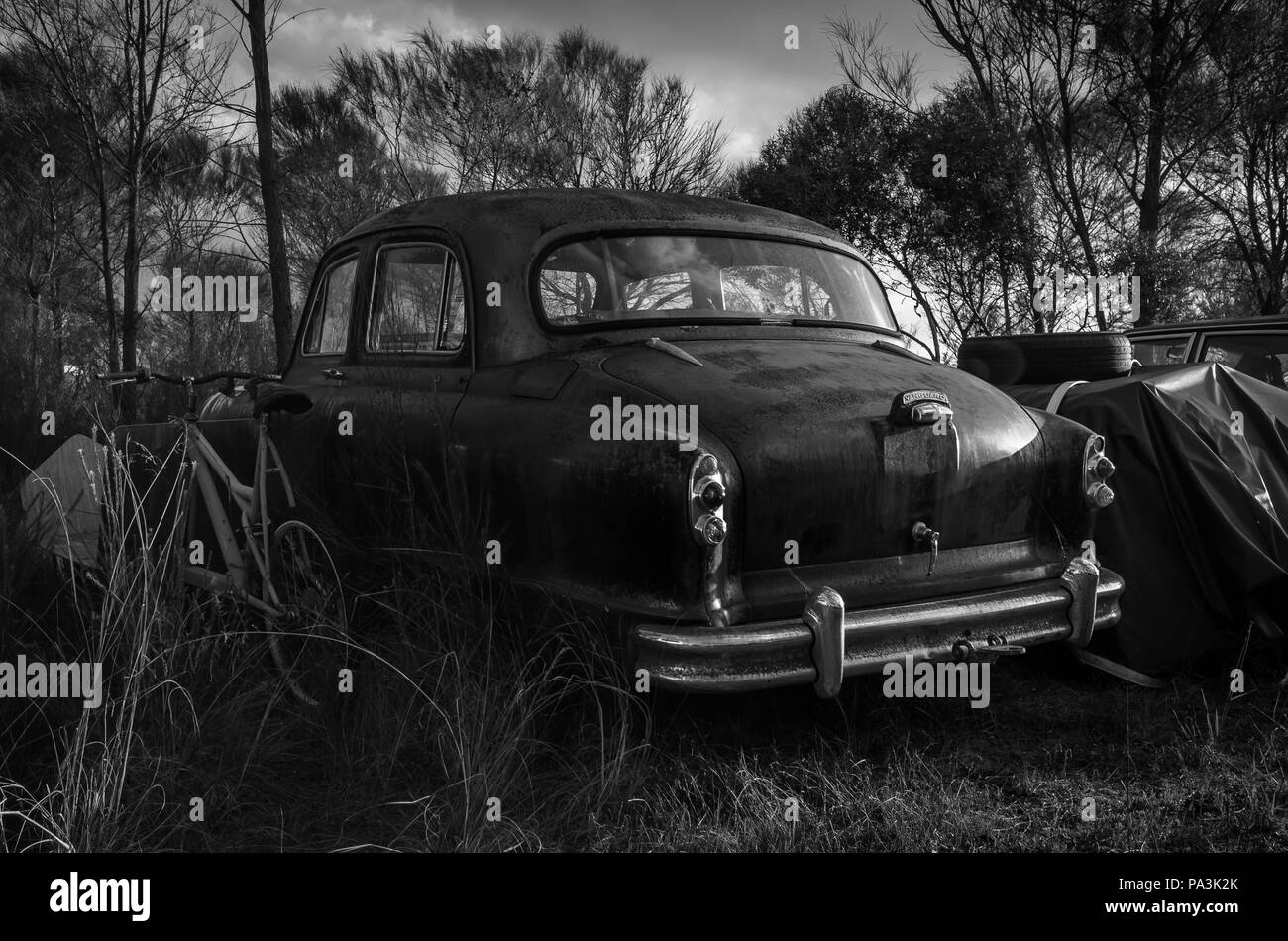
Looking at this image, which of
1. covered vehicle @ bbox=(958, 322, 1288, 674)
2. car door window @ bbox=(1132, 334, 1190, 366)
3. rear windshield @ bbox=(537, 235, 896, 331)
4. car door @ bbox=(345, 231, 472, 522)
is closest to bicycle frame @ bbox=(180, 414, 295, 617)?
car door @ bbox=(345, 231, 472, 522)

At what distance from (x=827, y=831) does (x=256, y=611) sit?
2.45 meters

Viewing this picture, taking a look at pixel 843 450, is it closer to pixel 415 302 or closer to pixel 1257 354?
pixel 415 302

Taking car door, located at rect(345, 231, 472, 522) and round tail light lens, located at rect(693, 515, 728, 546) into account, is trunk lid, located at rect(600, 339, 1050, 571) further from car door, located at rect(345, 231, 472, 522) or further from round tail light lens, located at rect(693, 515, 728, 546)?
car door, located at rect(345, 231, 472, 522)

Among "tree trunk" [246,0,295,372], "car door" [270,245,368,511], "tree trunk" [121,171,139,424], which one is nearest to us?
"car door" [270,245,368,511]

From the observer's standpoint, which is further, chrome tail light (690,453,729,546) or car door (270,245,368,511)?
car door (270,245,368,511)

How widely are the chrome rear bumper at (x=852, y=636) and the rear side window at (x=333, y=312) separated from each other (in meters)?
2.32

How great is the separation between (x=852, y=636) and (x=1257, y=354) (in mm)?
5790

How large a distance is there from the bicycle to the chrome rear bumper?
51.8 inches

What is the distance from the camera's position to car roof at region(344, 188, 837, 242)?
4.20m

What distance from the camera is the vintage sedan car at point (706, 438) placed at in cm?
327

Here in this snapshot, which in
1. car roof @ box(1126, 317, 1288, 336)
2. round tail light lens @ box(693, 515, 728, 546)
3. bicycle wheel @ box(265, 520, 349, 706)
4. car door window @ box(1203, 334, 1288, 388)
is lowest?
bicycle wheel @ box(265, 520, 349, 706)

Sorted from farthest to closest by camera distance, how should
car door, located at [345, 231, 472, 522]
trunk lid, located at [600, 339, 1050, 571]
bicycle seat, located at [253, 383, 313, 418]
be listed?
1. bicycle seat, located at [253, 383, 313, 418]
2. car door, located at [345, 231, 472, 522]
3. trunk lid, located at [600, 339, 1050, 571]
